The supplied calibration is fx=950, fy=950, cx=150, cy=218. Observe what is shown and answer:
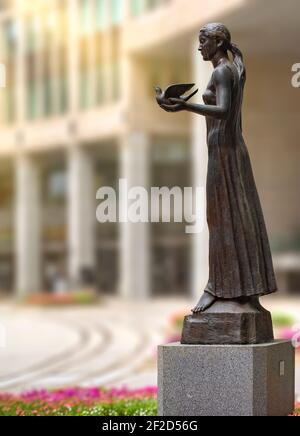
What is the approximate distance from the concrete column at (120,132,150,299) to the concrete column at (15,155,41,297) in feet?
31.8

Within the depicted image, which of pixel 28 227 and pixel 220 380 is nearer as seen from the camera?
pixel 220 380

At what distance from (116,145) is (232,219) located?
1640 inches

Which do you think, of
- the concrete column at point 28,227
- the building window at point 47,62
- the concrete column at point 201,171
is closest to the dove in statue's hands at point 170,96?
the concrete column at point 201,171

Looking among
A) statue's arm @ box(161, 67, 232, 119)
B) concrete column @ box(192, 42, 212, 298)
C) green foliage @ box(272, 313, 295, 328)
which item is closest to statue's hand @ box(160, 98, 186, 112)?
statue's arm @ box(161, 67, 232, 119)

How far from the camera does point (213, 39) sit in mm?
8703

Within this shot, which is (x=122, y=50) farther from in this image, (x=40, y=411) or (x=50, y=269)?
(x=40, y=411)

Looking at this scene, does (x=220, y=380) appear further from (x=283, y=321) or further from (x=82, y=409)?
(x=283, y=321)

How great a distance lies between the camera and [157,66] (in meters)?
46.7

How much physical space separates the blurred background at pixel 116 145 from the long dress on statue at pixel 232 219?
22.7 m

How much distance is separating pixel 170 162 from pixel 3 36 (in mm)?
13839

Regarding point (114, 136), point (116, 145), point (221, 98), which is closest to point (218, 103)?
point (221, 98)

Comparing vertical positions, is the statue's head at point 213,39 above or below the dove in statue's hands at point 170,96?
above

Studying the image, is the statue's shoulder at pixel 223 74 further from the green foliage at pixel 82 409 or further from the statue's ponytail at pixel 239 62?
the green foliage at pixel 82 409

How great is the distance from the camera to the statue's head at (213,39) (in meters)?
8.68
